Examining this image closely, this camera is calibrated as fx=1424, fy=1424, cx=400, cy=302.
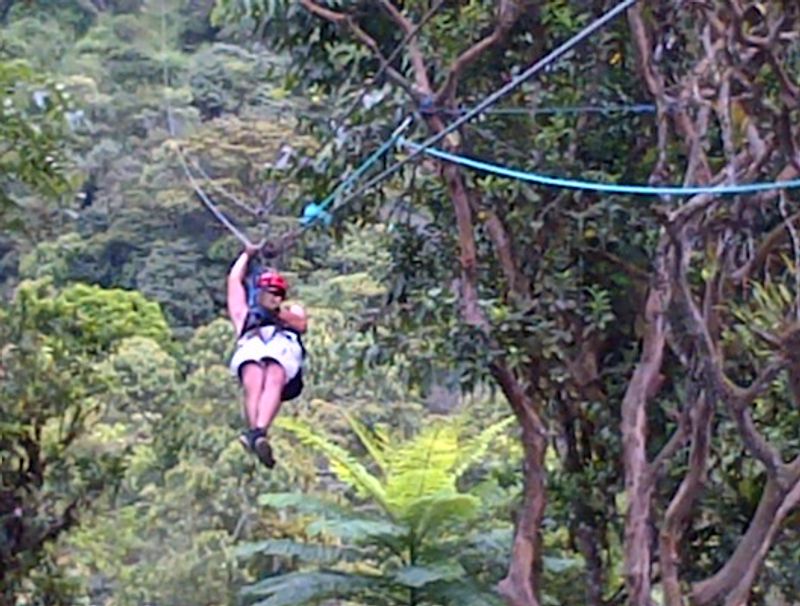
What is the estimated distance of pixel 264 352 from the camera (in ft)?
11.8

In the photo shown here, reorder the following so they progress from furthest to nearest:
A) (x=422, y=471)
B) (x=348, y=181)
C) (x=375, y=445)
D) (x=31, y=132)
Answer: (x=375, y=445)
(x=422, y=471)
(x=31, y=132)
(x=348, y=181)

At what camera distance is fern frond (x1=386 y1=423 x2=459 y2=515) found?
5.04 metres

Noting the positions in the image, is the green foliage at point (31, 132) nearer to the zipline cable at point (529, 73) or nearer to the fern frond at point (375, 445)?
the zipline cable at point (529, 73)

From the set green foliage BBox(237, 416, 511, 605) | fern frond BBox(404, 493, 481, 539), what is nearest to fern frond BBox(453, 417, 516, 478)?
green foliage BBox(237, 416, 511, 605)

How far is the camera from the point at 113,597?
25.8ft

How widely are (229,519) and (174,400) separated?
1.02 metres

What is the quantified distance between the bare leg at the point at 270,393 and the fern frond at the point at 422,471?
1.52 m

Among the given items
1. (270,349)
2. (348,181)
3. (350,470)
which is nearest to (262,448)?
(270,349)

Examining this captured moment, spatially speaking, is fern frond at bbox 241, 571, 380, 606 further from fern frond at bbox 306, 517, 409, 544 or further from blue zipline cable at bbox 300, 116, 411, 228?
blue zipline cable at bbox 300, 116, 411, 228

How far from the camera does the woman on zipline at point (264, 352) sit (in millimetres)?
3557

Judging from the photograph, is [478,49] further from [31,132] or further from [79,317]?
[79,317]

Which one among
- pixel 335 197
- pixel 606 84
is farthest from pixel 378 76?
A: pixel 606 84

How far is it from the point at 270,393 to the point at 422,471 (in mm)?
1542

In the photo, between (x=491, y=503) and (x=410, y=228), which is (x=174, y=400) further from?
(x=410, y=228)
